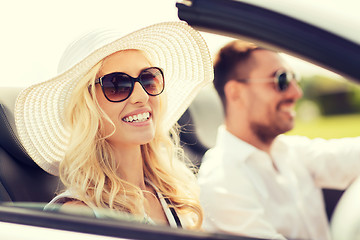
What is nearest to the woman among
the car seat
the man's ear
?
the car seat

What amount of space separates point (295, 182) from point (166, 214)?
0.76 meters

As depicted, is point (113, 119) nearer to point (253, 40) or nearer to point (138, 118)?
point (138, 118)

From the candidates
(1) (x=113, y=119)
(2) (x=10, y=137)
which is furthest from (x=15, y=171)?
(1) (x=113, y=119)

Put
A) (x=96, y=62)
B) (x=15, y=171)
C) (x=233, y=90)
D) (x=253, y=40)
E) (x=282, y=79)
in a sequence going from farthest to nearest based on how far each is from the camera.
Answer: (x=233, y=90) < (x=282, y=79) < (x=15, y=171) < (x=96, y=62) < (x=253, y=40)

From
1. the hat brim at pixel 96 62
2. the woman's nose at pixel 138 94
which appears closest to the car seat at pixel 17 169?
the hat brim at pixel 96 62

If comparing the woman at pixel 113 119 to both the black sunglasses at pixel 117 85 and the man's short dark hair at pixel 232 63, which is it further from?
the man's short dark hair at pixel 232 63

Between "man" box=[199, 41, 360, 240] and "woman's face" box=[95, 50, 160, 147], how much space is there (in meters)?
0.55

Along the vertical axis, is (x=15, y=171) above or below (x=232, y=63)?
below

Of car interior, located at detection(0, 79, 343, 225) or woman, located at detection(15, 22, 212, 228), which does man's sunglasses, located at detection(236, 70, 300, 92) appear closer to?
woman, located at detection(15, 22, 212, 228)

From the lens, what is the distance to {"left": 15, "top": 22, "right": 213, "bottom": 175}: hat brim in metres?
1.62

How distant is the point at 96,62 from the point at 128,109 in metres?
0.19

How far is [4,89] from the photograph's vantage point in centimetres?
198

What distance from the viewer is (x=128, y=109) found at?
1.62m

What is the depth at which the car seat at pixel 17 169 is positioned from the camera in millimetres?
1743
